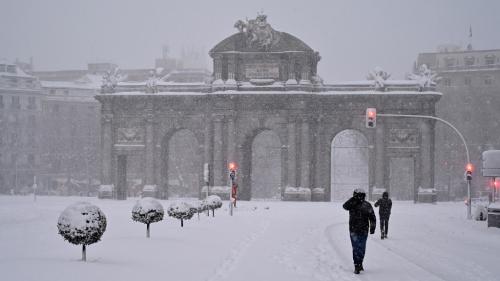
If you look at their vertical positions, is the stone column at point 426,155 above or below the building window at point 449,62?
below

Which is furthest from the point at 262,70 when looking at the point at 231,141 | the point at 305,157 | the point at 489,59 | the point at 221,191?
the point at 489,59

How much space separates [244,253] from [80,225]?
16.4ft

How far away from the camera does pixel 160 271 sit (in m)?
15.5

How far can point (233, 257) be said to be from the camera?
60.8ft

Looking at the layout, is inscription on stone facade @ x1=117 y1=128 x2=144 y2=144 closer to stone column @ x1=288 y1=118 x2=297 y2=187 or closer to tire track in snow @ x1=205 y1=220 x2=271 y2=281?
stone column @ x1=288 y1=118 x2=297 y2=187

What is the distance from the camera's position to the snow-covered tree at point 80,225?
52.7ft

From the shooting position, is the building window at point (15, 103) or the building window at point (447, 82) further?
the building window at point (15, 103)

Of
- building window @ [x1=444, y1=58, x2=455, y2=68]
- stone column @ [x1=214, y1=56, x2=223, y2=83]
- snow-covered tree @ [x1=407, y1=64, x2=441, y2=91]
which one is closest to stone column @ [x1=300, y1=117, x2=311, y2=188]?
stone column @ [x1=214, y1=56, x2=223, y2=83]

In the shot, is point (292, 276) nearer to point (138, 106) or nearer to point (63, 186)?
point (138, 106)

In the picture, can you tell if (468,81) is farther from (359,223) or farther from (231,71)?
(359,223)

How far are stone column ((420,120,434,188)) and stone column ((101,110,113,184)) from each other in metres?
25.3

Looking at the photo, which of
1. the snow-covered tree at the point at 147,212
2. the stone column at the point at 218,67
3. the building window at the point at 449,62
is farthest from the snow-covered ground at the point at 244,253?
the building window at the point at 449,62

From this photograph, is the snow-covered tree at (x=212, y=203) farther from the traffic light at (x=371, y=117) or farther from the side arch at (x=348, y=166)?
the side arch at (x=348, y=166)

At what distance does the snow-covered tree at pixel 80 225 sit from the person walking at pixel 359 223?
567 cm
